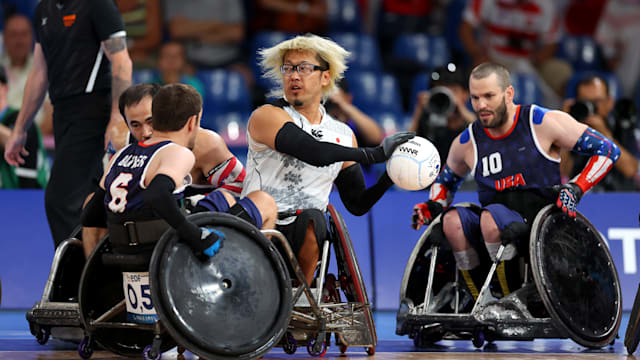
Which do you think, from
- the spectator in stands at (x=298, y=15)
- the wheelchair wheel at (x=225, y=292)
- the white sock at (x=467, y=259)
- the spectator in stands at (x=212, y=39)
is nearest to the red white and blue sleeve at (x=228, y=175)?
the wheelchair wheel at (x=225, y=292)

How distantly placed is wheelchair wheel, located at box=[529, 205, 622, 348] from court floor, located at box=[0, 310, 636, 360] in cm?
15

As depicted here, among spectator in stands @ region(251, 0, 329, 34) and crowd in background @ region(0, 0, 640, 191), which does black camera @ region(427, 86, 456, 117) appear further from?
spectator in stands @ region(251, 0, 329, 34)

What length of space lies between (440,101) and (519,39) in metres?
5.87

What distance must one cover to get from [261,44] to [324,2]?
1.20m

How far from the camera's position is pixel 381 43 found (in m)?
12.5

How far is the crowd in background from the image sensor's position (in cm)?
1045

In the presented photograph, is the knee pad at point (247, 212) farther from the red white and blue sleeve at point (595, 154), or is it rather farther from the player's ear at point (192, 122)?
the red white and blue sleeve at point (595, 154)

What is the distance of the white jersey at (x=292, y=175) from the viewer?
15.4 feet

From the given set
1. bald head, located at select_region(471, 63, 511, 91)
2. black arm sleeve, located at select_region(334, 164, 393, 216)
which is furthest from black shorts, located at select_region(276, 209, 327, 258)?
bald head, located at select_region(471, 63, 511, 91)

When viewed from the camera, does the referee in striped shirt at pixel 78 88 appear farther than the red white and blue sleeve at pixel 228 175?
Yes

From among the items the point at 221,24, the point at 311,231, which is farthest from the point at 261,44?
the point at 311,231

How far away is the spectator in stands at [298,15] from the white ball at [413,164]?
7.62 metres

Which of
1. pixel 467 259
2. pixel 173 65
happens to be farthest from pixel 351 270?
pixel 173 65

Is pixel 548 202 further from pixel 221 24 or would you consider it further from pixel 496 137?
pixel 221 24
